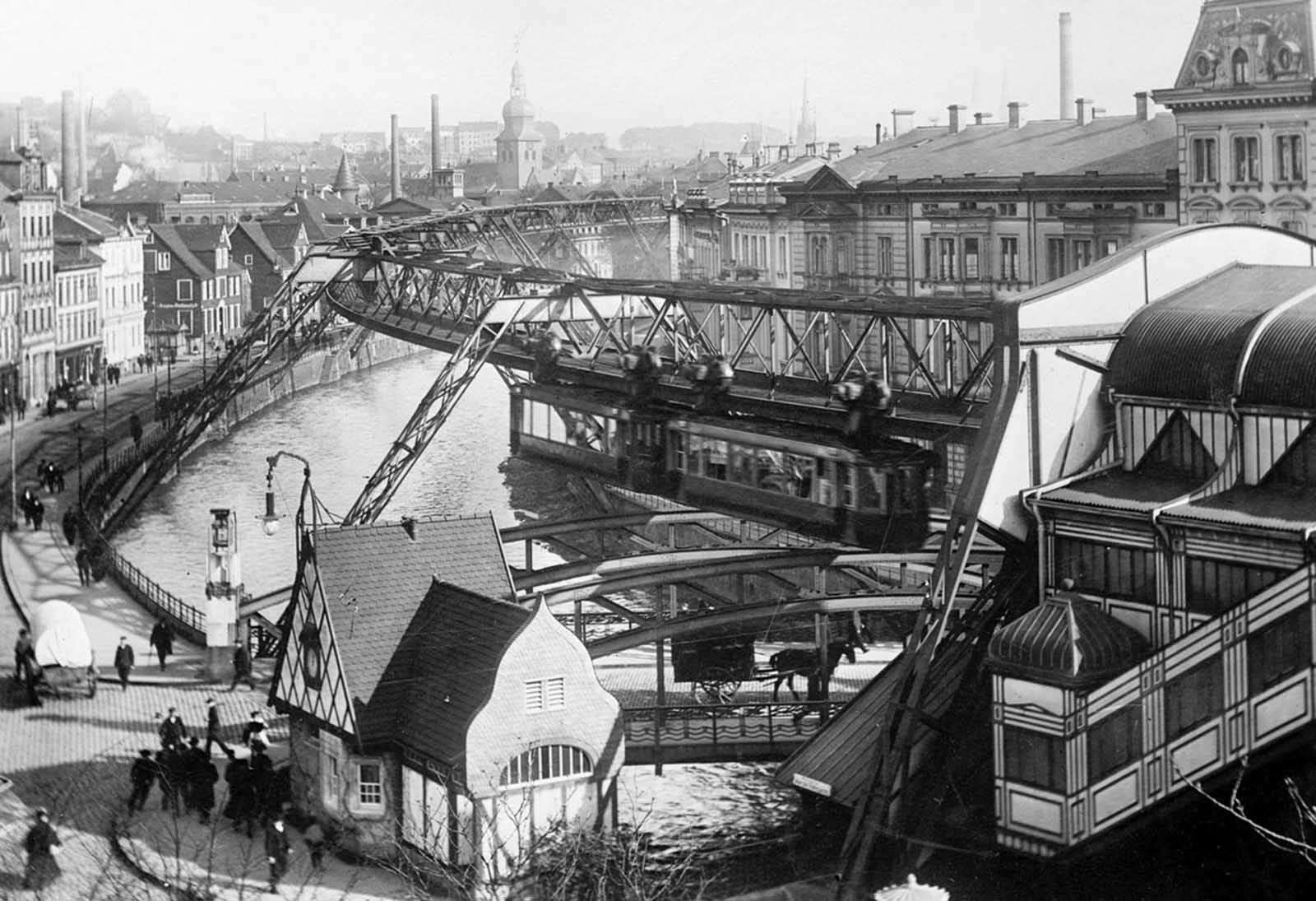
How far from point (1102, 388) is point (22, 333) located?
70662mm

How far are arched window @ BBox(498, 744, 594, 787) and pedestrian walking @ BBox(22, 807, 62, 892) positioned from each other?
17.9ft

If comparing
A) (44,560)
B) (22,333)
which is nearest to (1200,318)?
(44,560)

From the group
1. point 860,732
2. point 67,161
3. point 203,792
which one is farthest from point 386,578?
point 67,161

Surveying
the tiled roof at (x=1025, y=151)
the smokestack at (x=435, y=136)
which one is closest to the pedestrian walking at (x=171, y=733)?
the tiled roof at (x=1025, y=151)

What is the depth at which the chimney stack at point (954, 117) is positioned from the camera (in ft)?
231

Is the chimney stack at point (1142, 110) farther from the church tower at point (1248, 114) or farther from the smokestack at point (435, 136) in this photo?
the smokestack at point (435, 136)

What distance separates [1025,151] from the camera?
62.9m

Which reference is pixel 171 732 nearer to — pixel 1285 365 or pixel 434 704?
pixel 434 704

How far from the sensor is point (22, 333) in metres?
89.4

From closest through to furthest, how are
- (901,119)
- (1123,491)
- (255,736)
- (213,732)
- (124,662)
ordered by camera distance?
(1123,491) < (255,736) < (213,732) < (124,662) < (901,119)

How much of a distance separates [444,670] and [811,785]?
16.7 feet

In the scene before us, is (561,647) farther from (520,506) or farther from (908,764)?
(520,506)

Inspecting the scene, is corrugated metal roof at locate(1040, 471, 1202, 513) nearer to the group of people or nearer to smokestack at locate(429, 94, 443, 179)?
the group of people

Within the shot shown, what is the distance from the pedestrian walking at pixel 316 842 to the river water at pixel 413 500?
13.2ft
